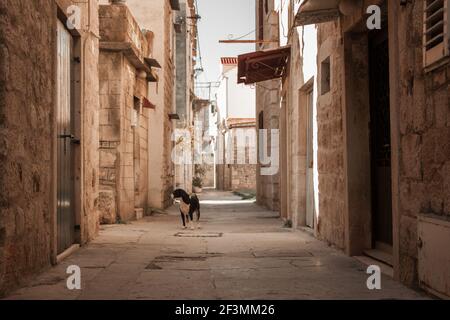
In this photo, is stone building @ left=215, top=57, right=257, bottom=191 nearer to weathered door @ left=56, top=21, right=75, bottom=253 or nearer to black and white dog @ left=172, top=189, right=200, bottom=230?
black and white dog @ left=172, top=189, right=200, bottom=230

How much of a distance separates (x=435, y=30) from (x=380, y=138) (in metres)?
2.33

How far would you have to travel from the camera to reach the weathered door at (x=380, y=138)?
5.93m

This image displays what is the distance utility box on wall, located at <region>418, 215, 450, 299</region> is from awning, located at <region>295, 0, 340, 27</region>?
316 cm

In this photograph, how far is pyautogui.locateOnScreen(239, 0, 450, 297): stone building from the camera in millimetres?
3896

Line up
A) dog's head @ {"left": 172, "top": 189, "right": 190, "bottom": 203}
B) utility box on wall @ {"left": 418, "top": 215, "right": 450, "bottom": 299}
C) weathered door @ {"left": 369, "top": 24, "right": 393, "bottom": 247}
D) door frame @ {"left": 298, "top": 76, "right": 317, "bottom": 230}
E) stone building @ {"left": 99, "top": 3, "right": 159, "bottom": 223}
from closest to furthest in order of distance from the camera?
utility box on wall @ {"left": 418, "top": 215, "right": 450, "bottom": 299} → weathered door @ {"left": 369, "top": 24, "right": 393, "bottom": 247} → door frame @ {"left": 298, "top": 76, "right": 317, "bottom": 230} → dog's head @ {"left": 172, "top": 189, "right": 190, "bottom": 203} → stone building @ {"left": 99, "top": 3, "right": 159, "bottom": 223}

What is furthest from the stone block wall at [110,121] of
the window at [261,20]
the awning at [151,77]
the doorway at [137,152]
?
the window at [261,20]

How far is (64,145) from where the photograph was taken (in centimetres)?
A: 644

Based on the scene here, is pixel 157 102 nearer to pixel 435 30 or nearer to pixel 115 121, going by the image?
pixel 115 121

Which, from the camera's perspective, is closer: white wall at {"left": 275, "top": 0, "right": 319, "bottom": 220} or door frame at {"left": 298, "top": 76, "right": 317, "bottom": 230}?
white wall at {"left": 275, "top": 0, "right": 319, "bottom": 220}

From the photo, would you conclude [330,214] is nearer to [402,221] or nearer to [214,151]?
[402,221]

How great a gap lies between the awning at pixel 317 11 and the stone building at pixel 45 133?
2.69 meters

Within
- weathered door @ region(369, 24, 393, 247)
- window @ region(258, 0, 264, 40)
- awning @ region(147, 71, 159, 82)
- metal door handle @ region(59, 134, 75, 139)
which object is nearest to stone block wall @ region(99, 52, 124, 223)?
awning @ region(147, 71, 159, 82)

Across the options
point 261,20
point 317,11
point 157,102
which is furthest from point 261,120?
point 317,11
